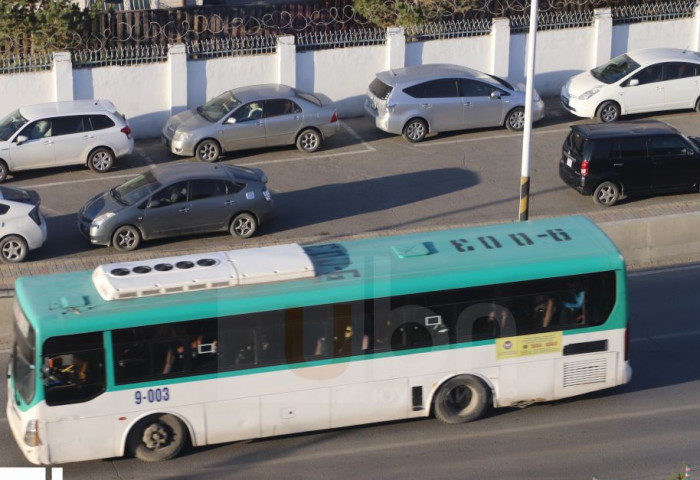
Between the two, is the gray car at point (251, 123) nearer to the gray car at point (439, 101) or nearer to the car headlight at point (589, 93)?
the gray car at point (439, 101)

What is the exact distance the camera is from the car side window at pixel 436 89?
26.5 m

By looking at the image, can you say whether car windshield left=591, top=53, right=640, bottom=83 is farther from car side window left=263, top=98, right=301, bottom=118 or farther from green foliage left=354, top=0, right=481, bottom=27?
car side window left=263, top=98, right=301, bottom=118

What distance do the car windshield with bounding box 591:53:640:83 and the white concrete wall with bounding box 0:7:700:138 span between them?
80.4 inches

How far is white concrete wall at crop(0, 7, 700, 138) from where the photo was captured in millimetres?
26781

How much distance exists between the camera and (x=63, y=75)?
26.5 m

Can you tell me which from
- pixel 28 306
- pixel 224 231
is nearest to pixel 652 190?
pixel 224 231

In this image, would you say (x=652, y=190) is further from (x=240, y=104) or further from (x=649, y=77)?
(x=240, y=104)

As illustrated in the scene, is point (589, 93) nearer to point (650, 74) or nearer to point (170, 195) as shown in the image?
point (650, 74)

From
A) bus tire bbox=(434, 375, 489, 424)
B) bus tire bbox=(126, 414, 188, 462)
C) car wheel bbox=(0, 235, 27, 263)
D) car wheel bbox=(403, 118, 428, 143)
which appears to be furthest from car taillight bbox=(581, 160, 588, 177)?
bus tire bbox=(126, 414, 188, 462)

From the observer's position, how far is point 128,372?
1334 centimetres

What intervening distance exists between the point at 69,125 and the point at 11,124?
3.99 feet

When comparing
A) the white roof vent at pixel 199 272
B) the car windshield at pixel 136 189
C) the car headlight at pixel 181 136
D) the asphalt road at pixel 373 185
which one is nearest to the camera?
the white roof vent at pixel 199 272

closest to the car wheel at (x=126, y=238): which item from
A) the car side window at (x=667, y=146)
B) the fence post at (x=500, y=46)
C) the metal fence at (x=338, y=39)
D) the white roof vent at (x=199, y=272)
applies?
the white roof vent at (x=199, y=272)

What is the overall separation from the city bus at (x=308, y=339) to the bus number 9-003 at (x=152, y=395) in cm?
2
